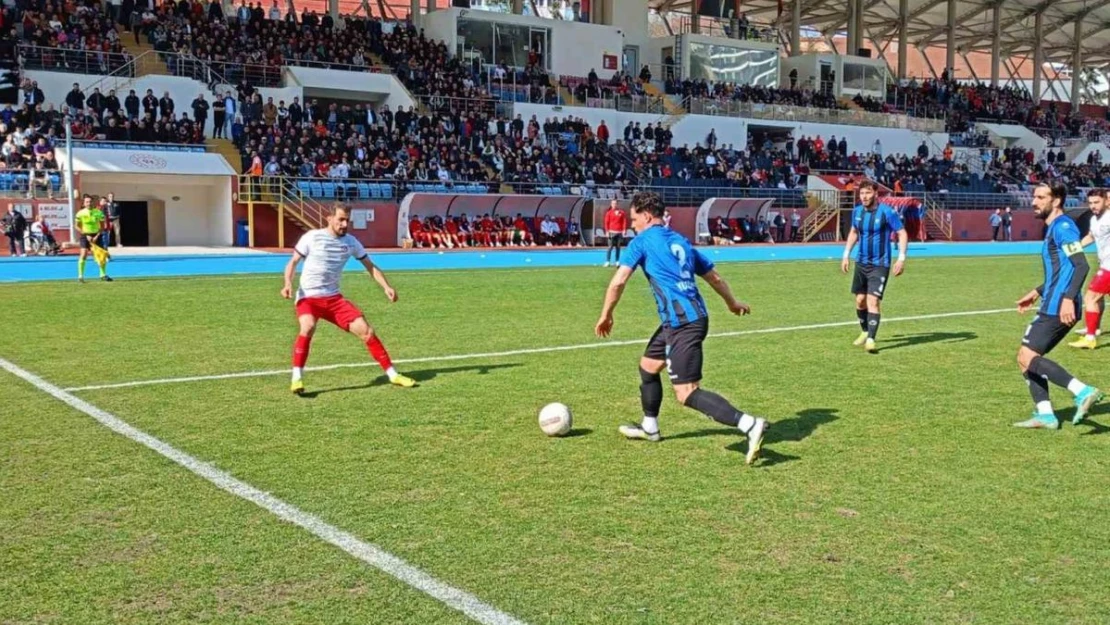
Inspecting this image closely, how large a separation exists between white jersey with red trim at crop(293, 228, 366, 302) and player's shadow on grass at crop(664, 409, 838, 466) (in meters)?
3.60

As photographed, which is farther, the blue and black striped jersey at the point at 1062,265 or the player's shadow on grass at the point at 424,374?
the player's shadow on grass at the point at 424,374

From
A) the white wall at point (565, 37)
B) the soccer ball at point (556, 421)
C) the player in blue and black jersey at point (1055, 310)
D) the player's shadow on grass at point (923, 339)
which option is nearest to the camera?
the soccer ball at point (556, 421)

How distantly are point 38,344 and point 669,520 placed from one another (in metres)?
8.84

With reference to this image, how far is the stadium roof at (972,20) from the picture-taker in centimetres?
6800

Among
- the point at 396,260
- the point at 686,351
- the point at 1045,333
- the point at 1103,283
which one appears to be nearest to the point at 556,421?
the point at 686,351

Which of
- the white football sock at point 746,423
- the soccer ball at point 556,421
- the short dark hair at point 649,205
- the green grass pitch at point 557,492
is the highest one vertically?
the short dark hair at point 649,205

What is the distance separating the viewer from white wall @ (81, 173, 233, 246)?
105ft

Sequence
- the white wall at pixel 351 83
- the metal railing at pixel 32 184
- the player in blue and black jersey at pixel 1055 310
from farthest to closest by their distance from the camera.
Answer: the white wall at pixel 351 83 → the metal railing at pixel 32 184 → the player in blue and black jersey at pixel 1055 310

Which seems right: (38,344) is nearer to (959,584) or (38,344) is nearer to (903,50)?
(959,584)

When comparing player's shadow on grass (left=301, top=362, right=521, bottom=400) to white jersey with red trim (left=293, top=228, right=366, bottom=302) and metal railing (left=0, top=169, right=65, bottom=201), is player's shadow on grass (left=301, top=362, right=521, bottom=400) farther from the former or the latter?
metal railing (left=0, top=169, right=65, bottom=201)

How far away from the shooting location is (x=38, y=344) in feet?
37.5

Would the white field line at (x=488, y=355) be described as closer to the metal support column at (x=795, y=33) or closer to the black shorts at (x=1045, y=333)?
the black shorts at (x=1045, y=333)

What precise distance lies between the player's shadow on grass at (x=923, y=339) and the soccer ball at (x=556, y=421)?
18.4ft

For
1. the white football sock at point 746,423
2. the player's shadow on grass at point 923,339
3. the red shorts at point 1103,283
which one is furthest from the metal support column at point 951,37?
the white football sock at point 746,423
